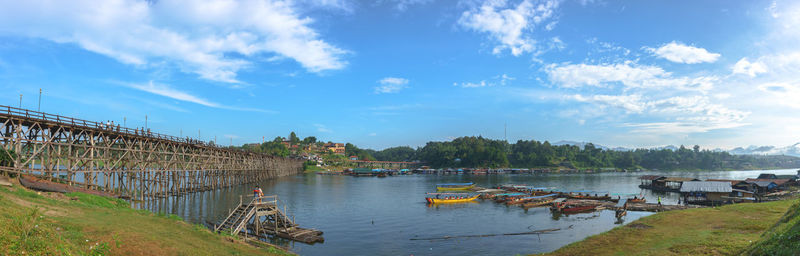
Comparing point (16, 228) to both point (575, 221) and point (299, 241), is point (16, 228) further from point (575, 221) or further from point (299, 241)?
point (575, 221)

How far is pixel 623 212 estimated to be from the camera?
5162 cm

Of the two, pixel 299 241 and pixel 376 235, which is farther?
pixel 376 235

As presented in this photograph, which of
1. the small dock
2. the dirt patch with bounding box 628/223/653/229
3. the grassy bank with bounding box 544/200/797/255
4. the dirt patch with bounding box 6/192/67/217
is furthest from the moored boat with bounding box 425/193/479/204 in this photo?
the dirt patch with bounding box 6/192/67/217

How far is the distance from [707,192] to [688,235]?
47928mm

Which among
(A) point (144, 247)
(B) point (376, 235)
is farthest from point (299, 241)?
(A) point (144, 247)

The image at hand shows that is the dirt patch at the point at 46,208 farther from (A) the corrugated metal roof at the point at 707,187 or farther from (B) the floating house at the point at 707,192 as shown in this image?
(A) the corrugated metal roof at the point at 707,187

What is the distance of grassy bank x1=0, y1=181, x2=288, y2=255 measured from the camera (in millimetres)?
13547

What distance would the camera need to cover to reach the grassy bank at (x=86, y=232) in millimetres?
13547

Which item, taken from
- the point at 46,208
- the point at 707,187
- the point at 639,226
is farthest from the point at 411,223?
the point at 707,187

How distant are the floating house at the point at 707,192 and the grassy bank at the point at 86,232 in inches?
2673

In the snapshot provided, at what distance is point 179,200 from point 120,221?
119 feet

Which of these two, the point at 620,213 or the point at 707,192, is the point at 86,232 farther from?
the point at 707,192

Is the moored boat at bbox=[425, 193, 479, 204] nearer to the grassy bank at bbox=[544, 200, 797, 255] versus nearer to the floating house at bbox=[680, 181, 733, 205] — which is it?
the grassy bank at bbox=[544, 200, 797, 255]

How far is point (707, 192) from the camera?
6531 centimetres
